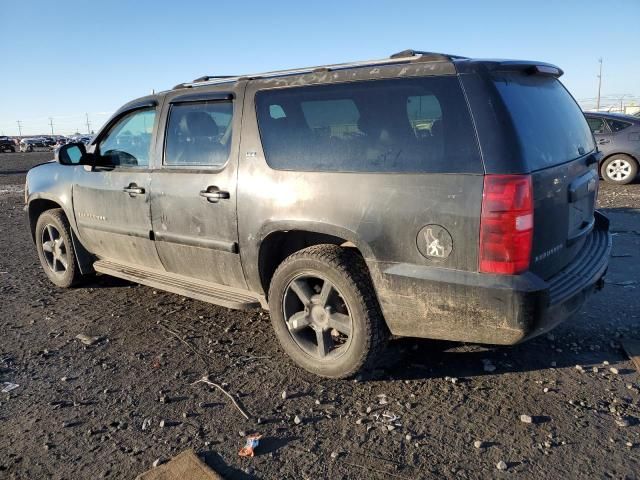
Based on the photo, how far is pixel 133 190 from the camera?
4.45m

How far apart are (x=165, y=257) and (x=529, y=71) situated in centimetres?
307

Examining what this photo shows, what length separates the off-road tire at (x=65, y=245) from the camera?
5.43 m

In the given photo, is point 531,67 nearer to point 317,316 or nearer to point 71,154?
point 317,316

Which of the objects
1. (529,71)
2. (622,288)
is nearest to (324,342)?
(529,71)

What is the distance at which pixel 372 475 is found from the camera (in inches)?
99.0

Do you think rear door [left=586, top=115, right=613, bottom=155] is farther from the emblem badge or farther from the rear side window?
the emblem badge

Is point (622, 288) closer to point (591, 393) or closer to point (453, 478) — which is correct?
point (591, 393)

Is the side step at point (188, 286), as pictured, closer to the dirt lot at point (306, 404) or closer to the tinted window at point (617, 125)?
the dirt lot at point (306, 404)

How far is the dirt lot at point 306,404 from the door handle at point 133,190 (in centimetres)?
112

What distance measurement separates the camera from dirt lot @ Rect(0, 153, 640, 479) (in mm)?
2627

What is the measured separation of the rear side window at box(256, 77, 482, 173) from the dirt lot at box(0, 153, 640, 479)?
140 centimetres

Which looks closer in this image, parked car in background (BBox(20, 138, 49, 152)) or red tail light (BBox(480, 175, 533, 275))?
red tail light (BBox(480, 175, 533, 275))

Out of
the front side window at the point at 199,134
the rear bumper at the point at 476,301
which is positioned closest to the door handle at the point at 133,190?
the front side window at the point at 199,134

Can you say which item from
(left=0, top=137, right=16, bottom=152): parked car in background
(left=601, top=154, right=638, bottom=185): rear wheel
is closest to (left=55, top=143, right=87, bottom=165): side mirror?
(left=601, top=154, right=638, bottom=185): rear wheel
